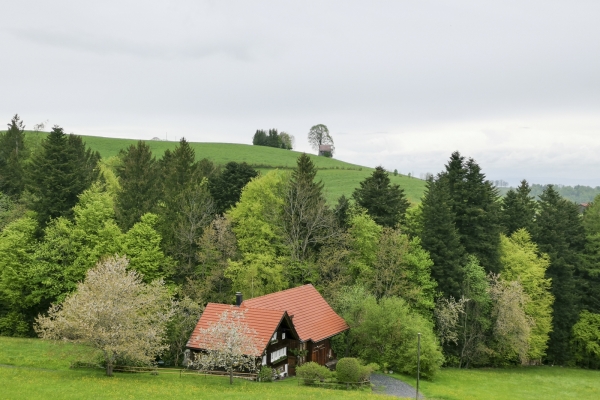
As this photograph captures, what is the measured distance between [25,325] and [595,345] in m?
59.6

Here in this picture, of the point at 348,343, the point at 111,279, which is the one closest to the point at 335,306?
the point at 348,343

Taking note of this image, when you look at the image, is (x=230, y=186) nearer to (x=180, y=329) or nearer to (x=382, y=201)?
(x=382, y=201)

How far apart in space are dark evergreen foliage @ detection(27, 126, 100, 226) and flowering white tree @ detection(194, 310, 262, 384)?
73.2ft

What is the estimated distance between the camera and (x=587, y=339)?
56.2 meters

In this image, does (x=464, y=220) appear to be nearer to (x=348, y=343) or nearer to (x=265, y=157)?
(x=348, y=343)

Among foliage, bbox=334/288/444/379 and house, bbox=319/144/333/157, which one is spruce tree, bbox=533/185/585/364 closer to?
→ foliage, bbox=334/288/444/379

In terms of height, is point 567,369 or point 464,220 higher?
point 464,220

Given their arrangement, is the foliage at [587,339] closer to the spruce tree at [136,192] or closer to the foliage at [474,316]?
the foliage at [474,316]

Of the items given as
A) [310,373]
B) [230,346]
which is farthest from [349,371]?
[230,346]

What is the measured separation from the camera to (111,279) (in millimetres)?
33844

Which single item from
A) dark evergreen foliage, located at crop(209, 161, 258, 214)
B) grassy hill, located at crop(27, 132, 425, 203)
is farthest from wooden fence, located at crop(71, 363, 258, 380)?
grassy hill, located at crop(27, 132, 425, 203)

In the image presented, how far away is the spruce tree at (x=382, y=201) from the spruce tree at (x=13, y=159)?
4260 centimetres

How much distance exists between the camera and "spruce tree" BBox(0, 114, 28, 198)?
65562mm

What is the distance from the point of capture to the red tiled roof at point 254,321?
38719mm
